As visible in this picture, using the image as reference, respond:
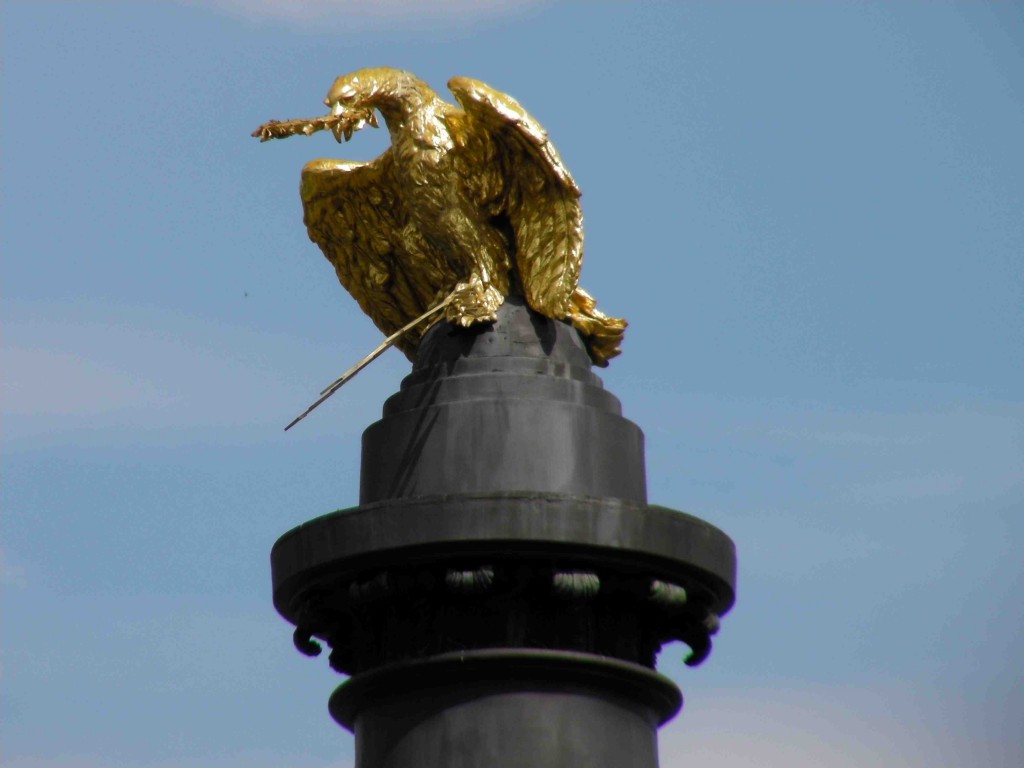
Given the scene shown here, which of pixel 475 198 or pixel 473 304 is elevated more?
pixel 475 198

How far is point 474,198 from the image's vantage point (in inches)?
682

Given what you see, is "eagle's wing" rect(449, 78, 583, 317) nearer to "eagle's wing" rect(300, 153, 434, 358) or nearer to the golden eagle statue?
the golden eagle statue

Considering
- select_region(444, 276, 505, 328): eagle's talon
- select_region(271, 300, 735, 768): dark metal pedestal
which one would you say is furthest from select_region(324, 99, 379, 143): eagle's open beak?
select_region(271, 300, 735, 768): dark metal pedestal

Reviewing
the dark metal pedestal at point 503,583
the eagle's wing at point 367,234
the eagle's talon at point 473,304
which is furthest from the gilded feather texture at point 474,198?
the dark metal pedestal at point 503,583

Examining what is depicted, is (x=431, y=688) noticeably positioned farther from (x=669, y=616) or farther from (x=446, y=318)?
(x=446, y=318)

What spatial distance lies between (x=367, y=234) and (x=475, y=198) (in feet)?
4.02

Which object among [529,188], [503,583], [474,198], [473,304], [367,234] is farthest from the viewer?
[367,234]

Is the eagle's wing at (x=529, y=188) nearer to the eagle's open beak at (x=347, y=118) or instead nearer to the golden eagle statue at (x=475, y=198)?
the golden eagle statue at (x=475, y=198)

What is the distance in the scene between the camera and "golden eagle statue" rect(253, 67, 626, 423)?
17.0 meters

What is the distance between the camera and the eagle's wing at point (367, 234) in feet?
59.0

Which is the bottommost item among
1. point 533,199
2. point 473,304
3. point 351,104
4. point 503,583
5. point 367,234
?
point 503,583

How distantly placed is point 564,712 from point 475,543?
123 cm

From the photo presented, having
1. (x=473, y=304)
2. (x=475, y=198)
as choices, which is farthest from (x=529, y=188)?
(x=473, y=304)

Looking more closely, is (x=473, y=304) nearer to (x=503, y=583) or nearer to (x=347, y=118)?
(x=347, y=118)
